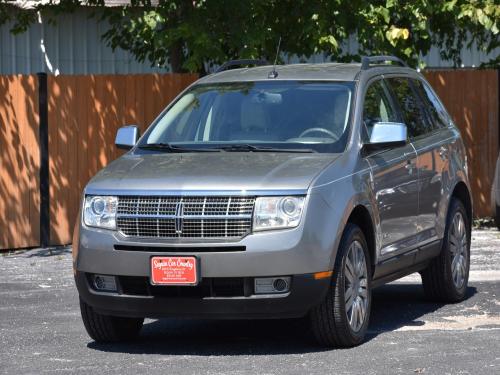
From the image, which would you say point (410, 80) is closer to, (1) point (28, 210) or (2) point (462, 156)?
(2) point (462, 156)

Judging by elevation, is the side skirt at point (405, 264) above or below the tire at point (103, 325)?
above

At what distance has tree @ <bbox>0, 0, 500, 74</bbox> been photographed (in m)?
16.0

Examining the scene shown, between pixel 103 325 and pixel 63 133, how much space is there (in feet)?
23.8

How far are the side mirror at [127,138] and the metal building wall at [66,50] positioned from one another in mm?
13666

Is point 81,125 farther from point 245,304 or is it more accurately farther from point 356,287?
point 245,304

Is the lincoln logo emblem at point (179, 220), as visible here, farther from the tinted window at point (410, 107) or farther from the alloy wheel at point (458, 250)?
the alloy wheel at point (458, 250)

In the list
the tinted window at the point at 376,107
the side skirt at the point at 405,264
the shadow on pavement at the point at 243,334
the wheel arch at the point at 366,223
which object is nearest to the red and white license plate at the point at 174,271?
the shadow on pavement at the point at 243,334

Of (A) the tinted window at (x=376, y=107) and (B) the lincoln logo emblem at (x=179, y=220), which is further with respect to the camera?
(A) the tinted window at (x=376, y=107)

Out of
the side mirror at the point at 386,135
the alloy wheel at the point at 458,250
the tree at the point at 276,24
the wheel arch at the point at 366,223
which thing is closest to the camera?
the wheel arch at the point at 366,223

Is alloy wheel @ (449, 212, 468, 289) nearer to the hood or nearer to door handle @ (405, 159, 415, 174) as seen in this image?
door handle @ (405, 159, 415, 174)

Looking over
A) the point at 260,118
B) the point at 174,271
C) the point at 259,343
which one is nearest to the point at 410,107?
the point at 260,118

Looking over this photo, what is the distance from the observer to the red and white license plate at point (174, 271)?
26.8 ft

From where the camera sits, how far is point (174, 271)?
323 inches

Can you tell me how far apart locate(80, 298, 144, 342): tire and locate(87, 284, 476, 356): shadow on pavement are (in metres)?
0.05
